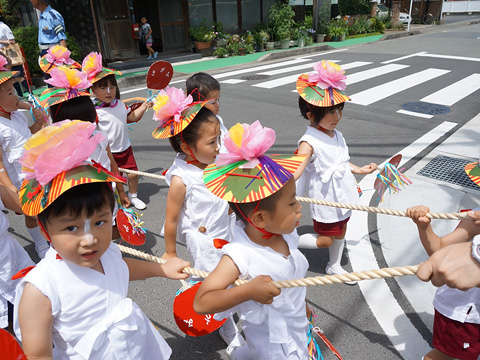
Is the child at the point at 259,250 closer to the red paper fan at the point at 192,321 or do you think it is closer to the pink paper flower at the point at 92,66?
the red paper fan at the point at 192,321

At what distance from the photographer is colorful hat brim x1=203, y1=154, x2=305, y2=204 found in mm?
1451

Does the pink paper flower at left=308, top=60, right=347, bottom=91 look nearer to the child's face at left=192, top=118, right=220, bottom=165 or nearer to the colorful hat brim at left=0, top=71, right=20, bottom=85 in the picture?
the child's face at left=192, top=118, right=220, bottom=165

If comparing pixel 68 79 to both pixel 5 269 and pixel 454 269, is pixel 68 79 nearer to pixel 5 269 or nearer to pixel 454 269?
pixel 5 269

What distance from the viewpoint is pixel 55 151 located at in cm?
134

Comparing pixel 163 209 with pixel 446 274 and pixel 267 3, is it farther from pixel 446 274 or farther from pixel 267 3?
pixel 267 3

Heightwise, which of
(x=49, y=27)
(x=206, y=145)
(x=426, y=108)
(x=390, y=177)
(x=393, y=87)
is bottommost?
(x=426, y=108)

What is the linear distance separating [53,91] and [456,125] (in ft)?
20.5

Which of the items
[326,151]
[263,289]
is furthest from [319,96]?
[263,289]

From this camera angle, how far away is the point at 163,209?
4.46m

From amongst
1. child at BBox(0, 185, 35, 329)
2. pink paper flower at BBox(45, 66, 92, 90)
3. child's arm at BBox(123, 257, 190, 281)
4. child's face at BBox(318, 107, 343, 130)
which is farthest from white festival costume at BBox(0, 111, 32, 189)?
child's face at BBox(318, 107, 343, 130)

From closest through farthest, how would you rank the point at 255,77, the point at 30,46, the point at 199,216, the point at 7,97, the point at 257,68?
the point at 199,216, the point at 7,97, the point at 255,77, the point at 30,46, the point at 257,68

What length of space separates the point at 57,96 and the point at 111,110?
2.71 feet

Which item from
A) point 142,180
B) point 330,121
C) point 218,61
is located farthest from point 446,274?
point 218,61

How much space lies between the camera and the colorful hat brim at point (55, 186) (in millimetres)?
1347
